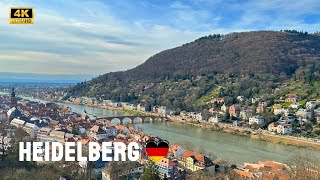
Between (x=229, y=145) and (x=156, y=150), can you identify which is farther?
(x=229, y=145)

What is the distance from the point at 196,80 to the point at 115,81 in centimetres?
1469

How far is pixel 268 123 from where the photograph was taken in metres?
21.9

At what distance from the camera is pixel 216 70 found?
141 ft

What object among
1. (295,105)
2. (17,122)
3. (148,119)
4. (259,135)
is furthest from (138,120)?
(295,105)

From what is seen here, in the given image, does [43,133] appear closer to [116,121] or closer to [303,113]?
[116,121]

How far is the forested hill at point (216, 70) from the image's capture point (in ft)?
110

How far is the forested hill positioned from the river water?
883cm

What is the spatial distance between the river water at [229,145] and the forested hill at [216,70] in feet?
29.0

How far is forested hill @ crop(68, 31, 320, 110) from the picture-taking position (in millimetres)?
33531

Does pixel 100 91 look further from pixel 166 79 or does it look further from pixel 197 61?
pixel 197 61

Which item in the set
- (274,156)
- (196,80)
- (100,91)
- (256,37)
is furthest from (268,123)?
(256,37)

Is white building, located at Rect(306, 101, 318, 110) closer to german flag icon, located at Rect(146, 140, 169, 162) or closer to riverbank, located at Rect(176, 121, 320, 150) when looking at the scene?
riverbank, located at Rect(176, 121, 320, 150)

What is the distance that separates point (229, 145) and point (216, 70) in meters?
26.6

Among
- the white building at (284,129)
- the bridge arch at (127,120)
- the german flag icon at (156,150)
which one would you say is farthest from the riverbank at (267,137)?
the german flag icon at (156,150)
